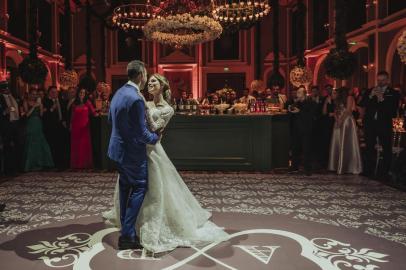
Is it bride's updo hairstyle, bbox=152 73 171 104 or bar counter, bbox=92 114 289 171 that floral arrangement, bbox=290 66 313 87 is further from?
bride's updo hairstyle, bbox=152 73 171 104

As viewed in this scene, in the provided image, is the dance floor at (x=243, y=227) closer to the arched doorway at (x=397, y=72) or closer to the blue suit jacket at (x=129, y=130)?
the blue suit jacket at (x=129, y=130)

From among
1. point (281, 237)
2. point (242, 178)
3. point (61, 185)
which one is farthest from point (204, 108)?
point (281, 237)

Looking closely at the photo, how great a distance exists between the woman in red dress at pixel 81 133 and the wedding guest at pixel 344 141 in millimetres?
4234

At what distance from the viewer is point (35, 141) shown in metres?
7.40

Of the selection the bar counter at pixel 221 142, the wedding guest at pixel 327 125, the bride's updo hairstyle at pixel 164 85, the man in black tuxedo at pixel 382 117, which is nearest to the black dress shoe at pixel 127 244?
the bride's updo hairstyle at pixel 164 85

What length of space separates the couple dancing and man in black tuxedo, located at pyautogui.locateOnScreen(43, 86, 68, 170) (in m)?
4.74

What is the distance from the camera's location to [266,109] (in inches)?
297

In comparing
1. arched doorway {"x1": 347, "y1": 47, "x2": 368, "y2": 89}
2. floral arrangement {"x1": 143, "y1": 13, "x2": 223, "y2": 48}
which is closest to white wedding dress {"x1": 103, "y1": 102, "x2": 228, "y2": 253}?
floral arrangement {"x1": 143, "y1": 13, "x2": 223, "y2": 48}

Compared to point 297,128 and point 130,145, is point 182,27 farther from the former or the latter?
point 130,145

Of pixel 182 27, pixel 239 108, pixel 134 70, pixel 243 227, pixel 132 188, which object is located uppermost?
pixel 182 27

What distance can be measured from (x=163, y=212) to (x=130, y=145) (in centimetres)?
60

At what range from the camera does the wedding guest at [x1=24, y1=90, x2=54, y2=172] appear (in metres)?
7.34

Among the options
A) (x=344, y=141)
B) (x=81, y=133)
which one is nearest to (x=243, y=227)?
(x=344, y=141)

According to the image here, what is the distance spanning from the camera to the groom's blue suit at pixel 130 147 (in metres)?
3.05
